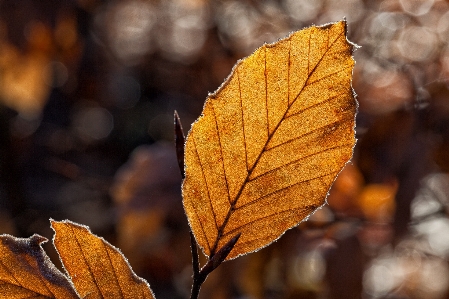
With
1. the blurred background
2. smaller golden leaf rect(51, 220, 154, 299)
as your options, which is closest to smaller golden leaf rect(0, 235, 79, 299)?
smaller golden leaf rect(51, 220, 154, 299)

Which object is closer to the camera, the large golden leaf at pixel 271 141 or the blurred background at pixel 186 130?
the large golden leaf at pixel 271 141

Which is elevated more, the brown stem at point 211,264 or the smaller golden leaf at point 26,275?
the smaller golden leaf at point 26,275

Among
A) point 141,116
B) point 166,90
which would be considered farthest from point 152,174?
point 141,116

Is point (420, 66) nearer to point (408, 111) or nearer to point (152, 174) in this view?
point (408, 111)

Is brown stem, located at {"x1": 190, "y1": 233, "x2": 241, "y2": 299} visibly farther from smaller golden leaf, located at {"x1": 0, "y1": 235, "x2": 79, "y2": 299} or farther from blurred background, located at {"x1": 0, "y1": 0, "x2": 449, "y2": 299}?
blurred background, located at {"x1": 0, "y1": 0, "x2": 449, "y2": 299}

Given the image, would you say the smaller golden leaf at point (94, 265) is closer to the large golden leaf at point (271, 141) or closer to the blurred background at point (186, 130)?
the large golden leaf at point (271, 141)

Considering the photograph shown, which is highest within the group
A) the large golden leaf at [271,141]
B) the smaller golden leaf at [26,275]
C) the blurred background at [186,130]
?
the blurred background at [186,130]

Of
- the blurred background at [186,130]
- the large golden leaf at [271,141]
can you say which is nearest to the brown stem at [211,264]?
the large golden leaf at [271,141]

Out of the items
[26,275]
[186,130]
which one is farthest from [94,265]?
[186,130]
